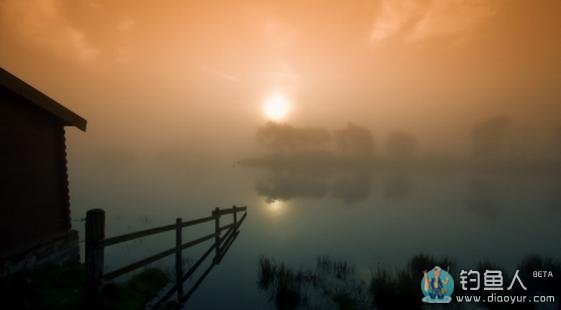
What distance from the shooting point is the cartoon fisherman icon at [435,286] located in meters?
10.7

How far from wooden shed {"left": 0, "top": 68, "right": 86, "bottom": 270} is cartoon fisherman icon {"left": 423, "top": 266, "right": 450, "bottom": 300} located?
12662 millimetres

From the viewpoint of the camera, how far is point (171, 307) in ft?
29.1

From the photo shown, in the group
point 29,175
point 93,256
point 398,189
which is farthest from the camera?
point 398,189

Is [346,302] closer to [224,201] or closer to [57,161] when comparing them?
[57,161]

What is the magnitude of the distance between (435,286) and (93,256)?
436 inches

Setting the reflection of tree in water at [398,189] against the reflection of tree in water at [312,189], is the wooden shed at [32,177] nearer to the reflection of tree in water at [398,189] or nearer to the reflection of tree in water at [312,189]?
the reflection of tree in water at [312,189]

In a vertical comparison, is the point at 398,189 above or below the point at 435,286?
below

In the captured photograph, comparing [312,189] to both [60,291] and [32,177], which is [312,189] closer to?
[32,177]

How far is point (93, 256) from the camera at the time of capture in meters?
6.68

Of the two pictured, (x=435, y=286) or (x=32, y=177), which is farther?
(x=435, y=286)

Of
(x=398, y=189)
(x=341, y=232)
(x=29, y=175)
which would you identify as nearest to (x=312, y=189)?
(x=398, y=189)

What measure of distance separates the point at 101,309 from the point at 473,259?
17690 mm

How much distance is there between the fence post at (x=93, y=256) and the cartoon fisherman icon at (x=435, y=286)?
9873 mm

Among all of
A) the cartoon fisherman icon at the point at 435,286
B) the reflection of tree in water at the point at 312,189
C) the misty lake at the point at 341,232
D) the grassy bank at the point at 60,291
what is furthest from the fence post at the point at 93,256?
the reflection of tree in water at the point at 312,189
